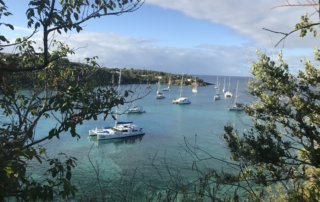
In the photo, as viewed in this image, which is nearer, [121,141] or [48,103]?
[48,103]

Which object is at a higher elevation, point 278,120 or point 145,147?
point 278,120

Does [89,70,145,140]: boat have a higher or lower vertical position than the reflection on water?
higher

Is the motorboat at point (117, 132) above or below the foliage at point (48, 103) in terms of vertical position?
below

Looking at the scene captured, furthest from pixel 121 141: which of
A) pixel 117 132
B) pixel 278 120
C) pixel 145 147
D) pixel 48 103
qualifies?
pixel 48 103

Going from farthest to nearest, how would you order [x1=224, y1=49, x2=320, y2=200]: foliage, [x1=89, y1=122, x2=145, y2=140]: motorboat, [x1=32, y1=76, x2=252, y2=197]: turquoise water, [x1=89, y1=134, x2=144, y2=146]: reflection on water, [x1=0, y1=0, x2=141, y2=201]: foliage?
[x1=89, y1=122, x2=145, y2=140]: motorboat, [x1=89, y1=134, x2=144, y2=146]: reflection on water, [x1=32, y1=76, x2=252, y2=197]: turquoise water, [x1=224, y1=49, x2=320, y2=200]: foliage, [x1=0, y1=0, x2=141, y2=201]: foliage

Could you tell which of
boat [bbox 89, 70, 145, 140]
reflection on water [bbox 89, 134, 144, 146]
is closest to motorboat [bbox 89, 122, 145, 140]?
boat [bbox 89, 70, 145, 140]

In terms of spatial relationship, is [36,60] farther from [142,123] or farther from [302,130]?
[142,123]

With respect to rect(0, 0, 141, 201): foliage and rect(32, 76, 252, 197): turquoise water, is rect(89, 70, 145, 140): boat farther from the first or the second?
rect(0, 0, 141, 201): foliage

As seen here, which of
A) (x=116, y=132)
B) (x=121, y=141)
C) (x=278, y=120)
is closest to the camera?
(x=278, y=120)

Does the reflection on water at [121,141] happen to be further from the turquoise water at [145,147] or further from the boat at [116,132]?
the boat at [116,132]

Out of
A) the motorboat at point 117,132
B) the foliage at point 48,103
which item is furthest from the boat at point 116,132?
the foliage at point 48,103

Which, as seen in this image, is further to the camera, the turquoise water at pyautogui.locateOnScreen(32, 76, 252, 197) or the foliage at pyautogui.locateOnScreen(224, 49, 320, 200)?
the turquoise water at pyautogui.locateOnScreen(32, 76, 252, 197)

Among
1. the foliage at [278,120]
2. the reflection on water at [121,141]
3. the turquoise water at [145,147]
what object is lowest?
the reflection on water at [121,141]

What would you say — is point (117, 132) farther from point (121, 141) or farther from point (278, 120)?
point (278, 120)
